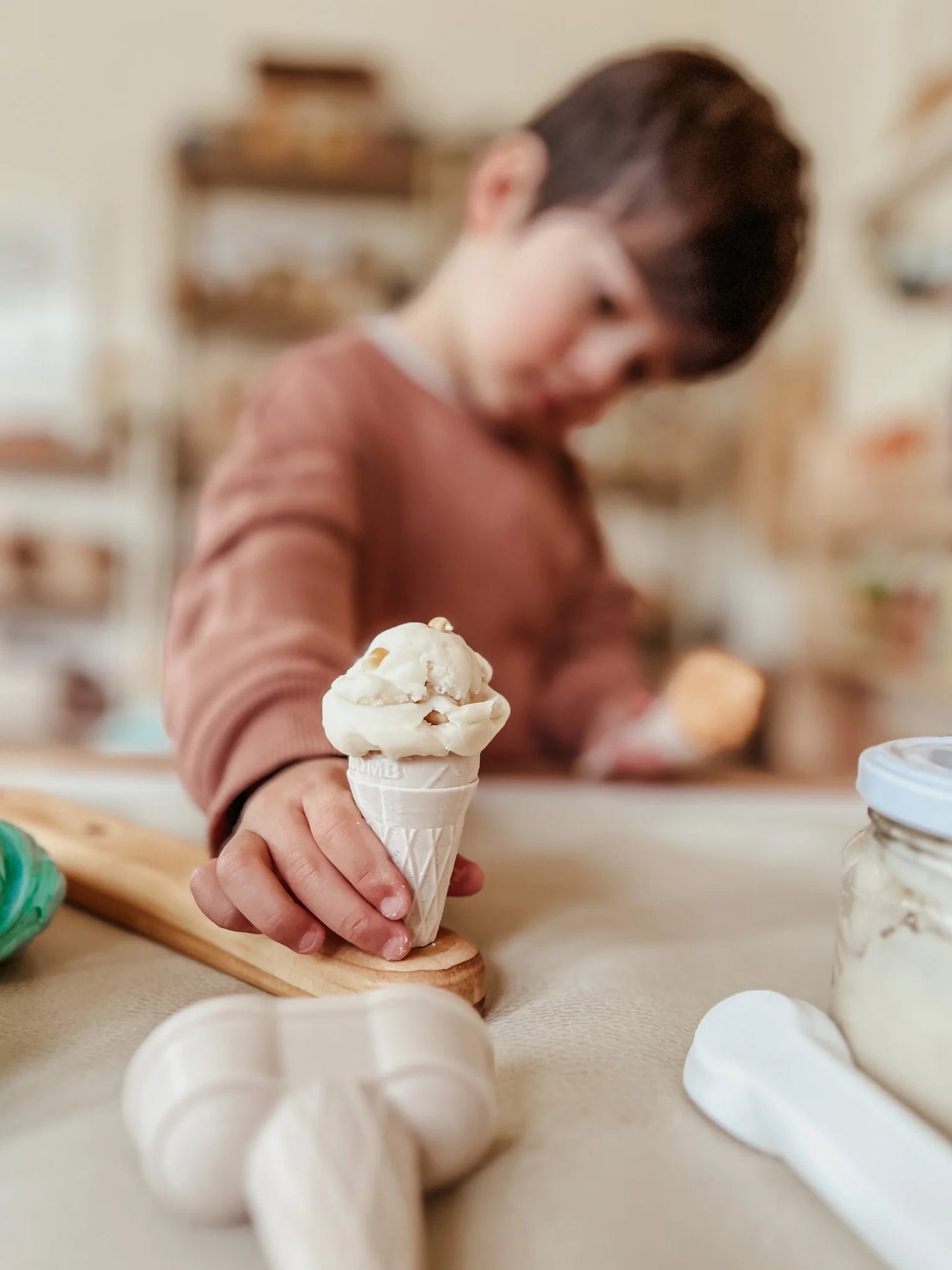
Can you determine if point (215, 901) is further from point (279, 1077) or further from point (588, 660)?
point (588, 660)

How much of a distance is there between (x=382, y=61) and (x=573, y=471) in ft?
3.01

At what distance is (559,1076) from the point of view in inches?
10.7

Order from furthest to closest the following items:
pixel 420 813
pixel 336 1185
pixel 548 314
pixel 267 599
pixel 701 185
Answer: pixel 548 314, pixel 701 185, pixel 267 599, pixel 420 813, pixel 336 1185

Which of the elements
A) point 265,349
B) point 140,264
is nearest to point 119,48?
point 140,264

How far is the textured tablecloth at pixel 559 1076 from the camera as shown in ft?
0.69

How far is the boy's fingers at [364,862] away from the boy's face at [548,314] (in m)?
0.48

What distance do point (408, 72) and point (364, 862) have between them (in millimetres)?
1456

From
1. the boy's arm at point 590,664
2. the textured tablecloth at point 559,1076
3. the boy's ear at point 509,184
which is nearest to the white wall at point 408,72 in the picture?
the boy's ear at point 509,184

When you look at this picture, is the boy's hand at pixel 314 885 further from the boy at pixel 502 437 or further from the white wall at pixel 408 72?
the white wall at pixel 408 72

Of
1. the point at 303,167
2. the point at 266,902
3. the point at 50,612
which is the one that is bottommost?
the point at 50,612

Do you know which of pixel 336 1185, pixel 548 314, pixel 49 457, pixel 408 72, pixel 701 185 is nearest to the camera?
pixel 336 1185

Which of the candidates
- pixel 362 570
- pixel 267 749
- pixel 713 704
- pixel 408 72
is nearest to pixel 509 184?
pixel 362 570

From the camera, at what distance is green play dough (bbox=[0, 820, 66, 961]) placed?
0.32 metres

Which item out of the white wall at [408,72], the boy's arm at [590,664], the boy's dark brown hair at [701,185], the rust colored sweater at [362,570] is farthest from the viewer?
the white wall at [408,72]
